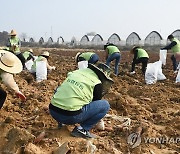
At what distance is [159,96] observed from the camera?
6824 mm

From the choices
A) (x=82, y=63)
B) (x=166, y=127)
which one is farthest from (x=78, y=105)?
(x=82, y=63)

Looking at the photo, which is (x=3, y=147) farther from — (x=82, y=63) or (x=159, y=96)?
(x=82, y=63)

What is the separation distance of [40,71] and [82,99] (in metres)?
4.51

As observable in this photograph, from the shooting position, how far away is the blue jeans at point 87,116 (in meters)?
3.72

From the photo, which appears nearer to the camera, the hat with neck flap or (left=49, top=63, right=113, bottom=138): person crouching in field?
(left=49, top=63, right=113, bottom=138): person crouching in field

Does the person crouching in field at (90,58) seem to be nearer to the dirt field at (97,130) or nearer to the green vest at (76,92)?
the dirt field at (97,130)

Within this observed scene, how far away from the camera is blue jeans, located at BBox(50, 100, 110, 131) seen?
3722mm

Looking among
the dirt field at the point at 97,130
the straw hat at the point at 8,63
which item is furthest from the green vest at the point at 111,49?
the straw hat at the point at 8,63

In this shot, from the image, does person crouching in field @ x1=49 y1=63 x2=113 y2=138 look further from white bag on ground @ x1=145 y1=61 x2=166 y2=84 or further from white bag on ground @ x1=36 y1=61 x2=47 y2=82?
white bag on ground @ x1=145 y1=61 x2=166 y2=84

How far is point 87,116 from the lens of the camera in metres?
3.81

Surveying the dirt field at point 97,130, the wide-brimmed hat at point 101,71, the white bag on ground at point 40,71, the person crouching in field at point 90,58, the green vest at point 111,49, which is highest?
the wide-brimmed hat at point 101,71

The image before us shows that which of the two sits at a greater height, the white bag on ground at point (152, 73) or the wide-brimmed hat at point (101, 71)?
the wide-brimmed hat at point (101, 71)

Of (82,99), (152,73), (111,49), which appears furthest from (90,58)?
(82,99)

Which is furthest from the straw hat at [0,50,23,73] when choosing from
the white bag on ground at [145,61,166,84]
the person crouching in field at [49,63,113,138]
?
the white bag on ground at [145,61,166,84]
